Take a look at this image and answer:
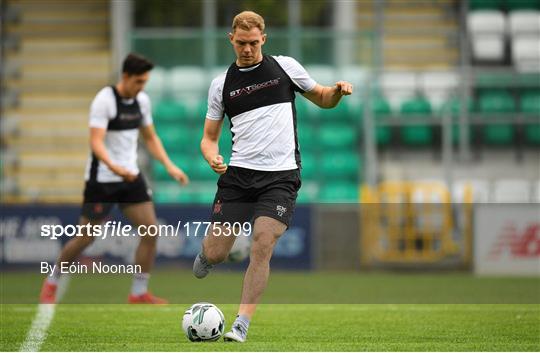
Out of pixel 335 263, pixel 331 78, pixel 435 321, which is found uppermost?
pixel 331 78

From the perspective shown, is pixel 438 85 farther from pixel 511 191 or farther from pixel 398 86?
pixel 511 191

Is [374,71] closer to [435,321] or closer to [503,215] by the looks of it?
[503,215]

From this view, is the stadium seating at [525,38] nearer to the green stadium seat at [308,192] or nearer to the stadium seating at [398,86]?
the stadium seating at [398,86]

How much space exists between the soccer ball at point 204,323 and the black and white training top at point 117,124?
143 inches

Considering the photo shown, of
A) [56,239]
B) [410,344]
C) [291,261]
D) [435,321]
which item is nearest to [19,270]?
[56,239]

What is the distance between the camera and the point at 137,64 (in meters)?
11.0

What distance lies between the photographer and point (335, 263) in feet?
57.1

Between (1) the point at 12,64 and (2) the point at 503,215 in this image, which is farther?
(1) the point at 12,64

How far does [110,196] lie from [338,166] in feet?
26.7

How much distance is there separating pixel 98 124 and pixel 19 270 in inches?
251

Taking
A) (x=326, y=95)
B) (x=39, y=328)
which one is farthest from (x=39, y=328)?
(x=326, y=95)

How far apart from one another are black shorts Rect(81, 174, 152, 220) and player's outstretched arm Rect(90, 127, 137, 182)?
18cm

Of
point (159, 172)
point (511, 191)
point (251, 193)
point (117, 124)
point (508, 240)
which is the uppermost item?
point (117, 124)

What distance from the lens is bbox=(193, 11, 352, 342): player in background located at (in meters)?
8.09
